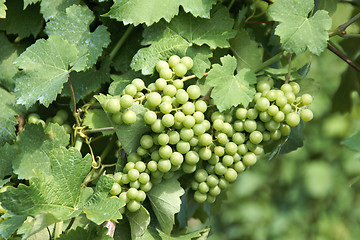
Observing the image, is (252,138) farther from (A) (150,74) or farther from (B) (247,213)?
(B) (247,213)

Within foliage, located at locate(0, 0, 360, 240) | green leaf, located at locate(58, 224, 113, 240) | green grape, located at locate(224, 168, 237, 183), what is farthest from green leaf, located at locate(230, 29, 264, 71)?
green leaf, located at locate(58, 224, 113, 240)

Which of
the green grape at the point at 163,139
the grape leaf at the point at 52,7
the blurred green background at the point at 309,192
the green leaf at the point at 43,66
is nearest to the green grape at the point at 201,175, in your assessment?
the green grape at the point at 163,139

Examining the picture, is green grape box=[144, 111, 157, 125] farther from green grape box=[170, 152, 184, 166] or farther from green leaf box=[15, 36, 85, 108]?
green leaf box=[15, 36, 85, 108]

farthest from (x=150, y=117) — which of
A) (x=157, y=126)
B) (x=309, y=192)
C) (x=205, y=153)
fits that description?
(x=309, y=192)

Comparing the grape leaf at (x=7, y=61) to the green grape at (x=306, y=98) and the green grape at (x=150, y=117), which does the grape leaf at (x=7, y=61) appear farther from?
the green grape at (x=306, y=98)

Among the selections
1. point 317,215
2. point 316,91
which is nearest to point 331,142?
point 317,215
